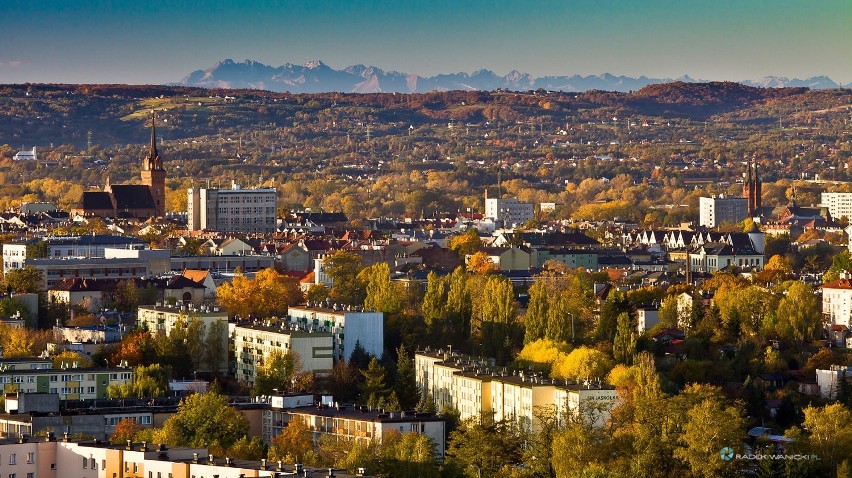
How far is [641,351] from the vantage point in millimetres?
50938

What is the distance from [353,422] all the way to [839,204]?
99460mm

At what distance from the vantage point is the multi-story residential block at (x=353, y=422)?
40656 millimetres

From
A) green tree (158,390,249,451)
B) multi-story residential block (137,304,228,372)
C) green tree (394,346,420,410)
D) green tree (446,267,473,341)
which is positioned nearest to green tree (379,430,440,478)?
green tree (158,390,249,451)

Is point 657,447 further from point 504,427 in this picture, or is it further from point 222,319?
point 222,319

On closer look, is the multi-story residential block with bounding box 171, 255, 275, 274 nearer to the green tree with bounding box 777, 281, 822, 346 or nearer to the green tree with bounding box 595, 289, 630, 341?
the green tree with bounding box 595, 289, 630, 341

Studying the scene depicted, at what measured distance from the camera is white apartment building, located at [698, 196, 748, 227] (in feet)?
413

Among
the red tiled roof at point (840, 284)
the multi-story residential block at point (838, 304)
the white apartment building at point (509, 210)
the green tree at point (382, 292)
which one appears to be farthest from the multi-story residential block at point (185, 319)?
the white apartment building at point (509, 210)

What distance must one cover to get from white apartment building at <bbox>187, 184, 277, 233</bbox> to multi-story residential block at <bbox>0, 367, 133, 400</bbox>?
58.0 m

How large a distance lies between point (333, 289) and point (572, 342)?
14659 millimetres

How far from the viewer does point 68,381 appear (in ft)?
157

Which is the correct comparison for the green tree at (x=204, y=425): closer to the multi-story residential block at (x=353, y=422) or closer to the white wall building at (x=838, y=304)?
the multi-story residential block at (x=353, y=422)

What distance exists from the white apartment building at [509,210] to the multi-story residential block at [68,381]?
77.4 meters

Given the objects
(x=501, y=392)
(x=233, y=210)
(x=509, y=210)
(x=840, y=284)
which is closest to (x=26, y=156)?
(x=509, y=210)

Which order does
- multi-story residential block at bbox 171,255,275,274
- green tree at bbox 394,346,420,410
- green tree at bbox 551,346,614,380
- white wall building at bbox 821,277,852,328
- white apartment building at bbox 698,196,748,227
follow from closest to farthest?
green tree at bbox 394,346,420,410
green tree at bbox 551,346,614,380
white wall building at bbox 821,277,852,328
multi-story residential block at bbox 171,255,275,274
white apartment building at bbox 698,196,748,227
